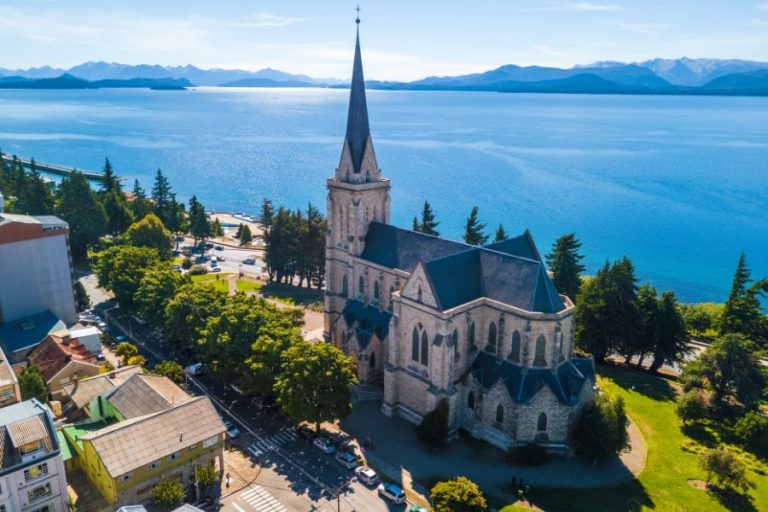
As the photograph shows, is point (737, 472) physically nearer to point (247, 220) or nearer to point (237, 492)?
point (237, 492)

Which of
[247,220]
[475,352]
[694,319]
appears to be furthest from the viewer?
[247,220]

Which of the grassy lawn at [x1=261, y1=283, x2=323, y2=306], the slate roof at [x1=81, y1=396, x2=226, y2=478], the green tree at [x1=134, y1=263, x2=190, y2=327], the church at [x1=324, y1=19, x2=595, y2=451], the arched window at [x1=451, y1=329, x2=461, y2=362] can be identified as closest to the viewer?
the slate roof at [x1=81, y1=396, x2=226, y2=478]

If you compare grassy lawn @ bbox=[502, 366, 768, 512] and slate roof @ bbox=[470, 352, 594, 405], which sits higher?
slate roof @ bbox=[470, 352, 594, 405]

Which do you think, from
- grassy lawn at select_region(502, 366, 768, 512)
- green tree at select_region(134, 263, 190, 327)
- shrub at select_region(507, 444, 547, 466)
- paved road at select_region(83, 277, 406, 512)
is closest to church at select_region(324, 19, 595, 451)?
shrub at select_region(507, 444, 547, 466)

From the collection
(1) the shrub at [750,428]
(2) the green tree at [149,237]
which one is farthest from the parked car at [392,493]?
(2) the green tree at [149,237]

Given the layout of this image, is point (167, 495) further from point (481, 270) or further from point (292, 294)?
point (292, 294)

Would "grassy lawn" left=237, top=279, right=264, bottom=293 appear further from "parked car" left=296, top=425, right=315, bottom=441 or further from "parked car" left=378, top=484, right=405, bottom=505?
"parked car" left=378, top=484, right=405, bottom=505

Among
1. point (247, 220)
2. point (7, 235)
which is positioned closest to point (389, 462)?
point (7, 235)
